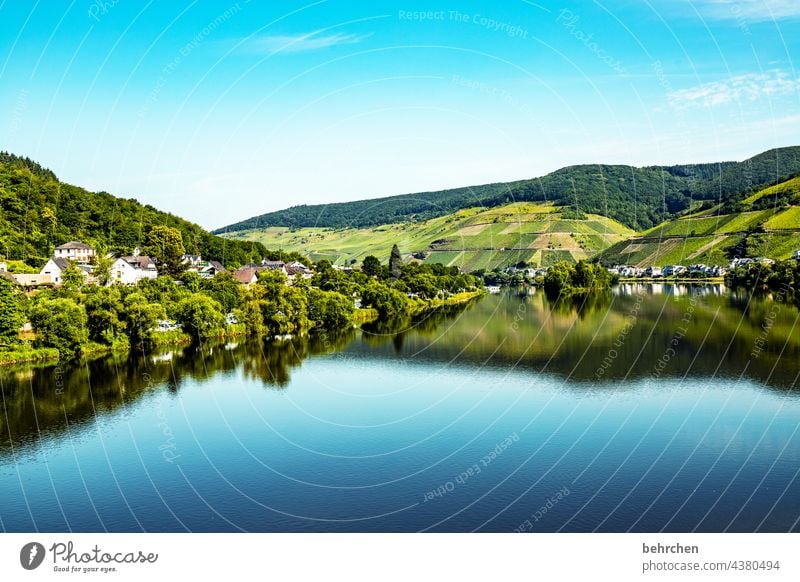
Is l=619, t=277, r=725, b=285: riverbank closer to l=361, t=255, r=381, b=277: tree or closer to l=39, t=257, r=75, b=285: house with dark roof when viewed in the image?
l=361, t=255, r=381, b=277: tree

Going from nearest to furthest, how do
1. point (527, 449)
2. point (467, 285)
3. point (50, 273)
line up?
point (527, 449) → point (50, 273) → point (467, 285)

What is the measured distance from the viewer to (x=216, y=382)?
88.6 feet

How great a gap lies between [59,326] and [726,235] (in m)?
Answer: 72.8

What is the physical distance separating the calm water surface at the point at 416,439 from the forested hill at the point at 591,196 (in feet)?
250

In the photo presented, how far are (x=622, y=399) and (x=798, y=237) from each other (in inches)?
2397

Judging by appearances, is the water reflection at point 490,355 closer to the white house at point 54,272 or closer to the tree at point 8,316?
the tree at point 8,316

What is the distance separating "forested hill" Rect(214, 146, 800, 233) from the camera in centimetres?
10710

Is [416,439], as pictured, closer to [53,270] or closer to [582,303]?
[53,270]

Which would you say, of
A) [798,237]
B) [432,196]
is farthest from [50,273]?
[432,196]

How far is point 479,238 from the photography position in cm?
9750

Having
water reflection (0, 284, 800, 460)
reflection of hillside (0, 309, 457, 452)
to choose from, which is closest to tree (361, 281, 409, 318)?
water reflection (0, 284, 800, 460)

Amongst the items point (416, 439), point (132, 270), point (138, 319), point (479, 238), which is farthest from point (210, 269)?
point (416, 439)

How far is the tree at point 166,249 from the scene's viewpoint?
196ft

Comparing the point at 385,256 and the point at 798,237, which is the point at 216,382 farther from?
the point at 798,237
